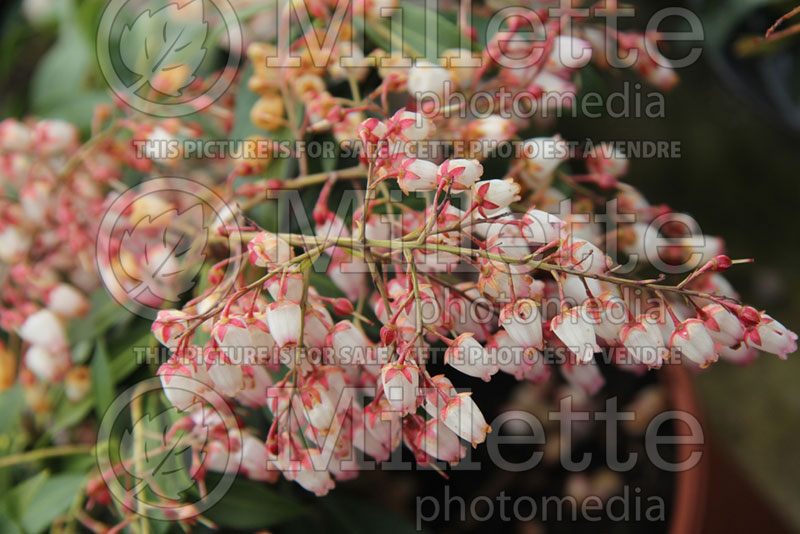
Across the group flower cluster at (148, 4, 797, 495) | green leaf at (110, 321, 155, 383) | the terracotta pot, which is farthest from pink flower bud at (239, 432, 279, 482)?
the terracotta pot

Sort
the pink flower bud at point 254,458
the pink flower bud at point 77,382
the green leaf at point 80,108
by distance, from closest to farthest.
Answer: the pink flower bud at point 254,458
the pink flower bud at point 77,382
the green leaf at point 80,108

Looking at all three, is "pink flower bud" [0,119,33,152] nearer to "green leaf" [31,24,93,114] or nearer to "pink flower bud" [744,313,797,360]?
"green leaf" [31,24,93,114]

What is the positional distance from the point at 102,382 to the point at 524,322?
0.33 m

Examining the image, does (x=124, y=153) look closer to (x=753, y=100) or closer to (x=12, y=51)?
(x=12, y=51)

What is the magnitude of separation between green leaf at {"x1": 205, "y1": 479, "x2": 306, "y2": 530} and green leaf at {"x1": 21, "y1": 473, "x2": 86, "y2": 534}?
0.31 ft

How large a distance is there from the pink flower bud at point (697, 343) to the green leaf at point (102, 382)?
38 cm

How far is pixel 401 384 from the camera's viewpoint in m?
0.31

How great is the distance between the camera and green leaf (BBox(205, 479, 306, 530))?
0.47m

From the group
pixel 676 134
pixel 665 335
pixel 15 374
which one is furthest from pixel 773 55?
pixel 15 374

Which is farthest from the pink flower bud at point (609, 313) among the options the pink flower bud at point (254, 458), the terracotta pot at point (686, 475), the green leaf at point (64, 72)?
the green leaf at point (64, 72)

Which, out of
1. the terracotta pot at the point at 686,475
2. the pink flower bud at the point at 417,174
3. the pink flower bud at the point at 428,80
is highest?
the pink flower bud at the point at 428,80

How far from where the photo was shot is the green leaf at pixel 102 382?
48cm

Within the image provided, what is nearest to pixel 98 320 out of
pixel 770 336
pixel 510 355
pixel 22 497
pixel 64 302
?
pixel 64 302

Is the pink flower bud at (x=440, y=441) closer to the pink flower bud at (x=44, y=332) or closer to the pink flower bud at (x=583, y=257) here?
the pink flower bud at (x=583, y=257)
